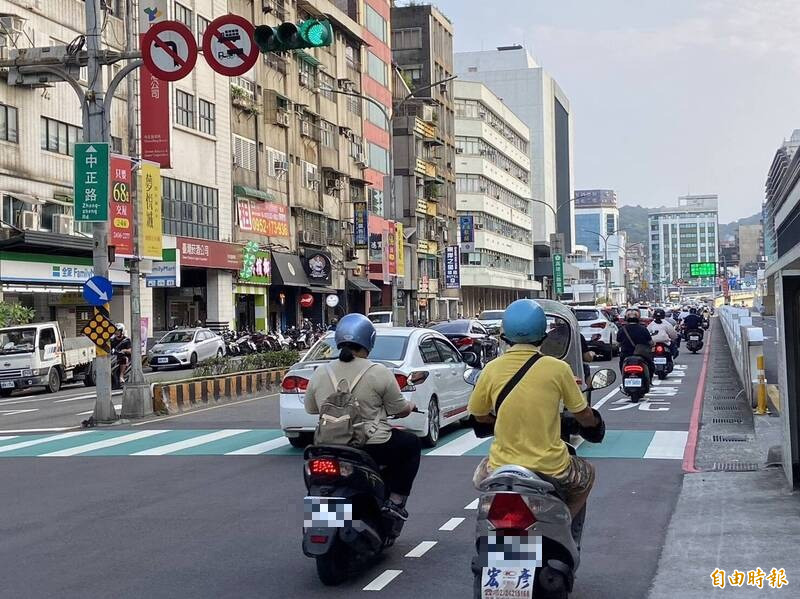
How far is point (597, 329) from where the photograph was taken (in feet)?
120

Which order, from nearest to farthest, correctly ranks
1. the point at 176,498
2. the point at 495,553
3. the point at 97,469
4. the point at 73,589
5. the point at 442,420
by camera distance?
the point at 495,553 → the point at 73,589 → the point at 176,498 → the point at 97,469 → the point at 442,420

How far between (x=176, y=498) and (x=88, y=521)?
1.21m

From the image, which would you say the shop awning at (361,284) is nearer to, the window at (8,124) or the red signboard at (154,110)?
the red signboard at (154,110)

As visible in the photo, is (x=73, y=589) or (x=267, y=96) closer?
(x=73, y=589)

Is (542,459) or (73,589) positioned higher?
(542,459)

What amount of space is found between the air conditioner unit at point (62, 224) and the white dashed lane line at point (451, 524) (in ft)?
105

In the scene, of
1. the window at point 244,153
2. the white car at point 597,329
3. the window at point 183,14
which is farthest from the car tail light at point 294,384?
the window at point 244,153

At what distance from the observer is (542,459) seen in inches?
221

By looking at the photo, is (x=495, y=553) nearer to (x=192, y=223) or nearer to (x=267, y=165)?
(x=192, y=223)

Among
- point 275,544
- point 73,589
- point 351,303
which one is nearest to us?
point 73,589

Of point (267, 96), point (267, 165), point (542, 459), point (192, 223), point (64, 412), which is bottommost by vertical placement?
point (64, 412)

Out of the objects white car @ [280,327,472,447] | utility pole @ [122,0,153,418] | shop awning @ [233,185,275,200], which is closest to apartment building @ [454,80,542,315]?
shop awning @ [233,185,275,200]

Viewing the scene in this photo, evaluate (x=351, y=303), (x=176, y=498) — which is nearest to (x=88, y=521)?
(x=176, y=498)

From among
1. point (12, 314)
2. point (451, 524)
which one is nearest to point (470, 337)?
point (12, 314)
